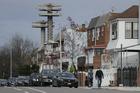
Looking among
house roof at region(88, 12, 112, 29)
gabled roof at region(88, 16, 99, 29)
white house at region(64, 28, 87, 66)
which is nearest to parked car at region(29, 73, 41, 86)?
house roof at region(88, 12, 112, 29)

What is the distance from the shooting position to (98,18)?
80.1 meters

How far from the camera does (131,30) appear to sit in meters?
64.3

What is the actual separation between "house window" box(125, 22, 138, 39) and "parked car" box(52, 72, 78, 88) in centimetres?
1514

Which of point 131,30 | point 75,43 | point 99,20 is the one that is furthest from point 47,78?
point 75,43

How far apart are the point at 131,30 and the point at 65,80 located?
16928 mm

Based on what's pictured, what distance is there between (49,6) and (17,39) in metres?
14.0

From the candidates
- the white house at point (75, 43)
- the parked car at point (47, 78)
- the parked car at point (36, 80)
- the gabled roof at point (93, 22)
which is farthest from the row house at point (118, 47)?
the white house at point (75, 43)

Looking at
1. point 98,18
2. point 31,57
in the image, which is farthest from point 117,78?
point 31,57

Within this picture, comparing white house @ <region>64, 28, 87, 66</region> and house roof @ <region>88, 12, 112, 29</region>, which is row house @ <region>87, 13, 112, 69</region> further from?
white house @ <region>64, 28, 87, 66</region>

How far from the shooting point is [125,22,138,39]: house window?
64.0m

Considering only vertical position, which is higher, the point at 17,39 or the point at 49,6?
the point at 49,6

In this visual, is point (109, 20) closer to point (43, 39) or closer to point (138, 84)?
point (138, 84)

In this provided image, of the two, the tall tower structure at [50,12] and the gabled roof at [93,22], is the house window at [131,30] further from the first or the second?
the tall tower structure at [50,12]

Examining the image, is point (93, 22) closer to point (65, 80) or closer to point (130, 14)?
point (130, 14)
